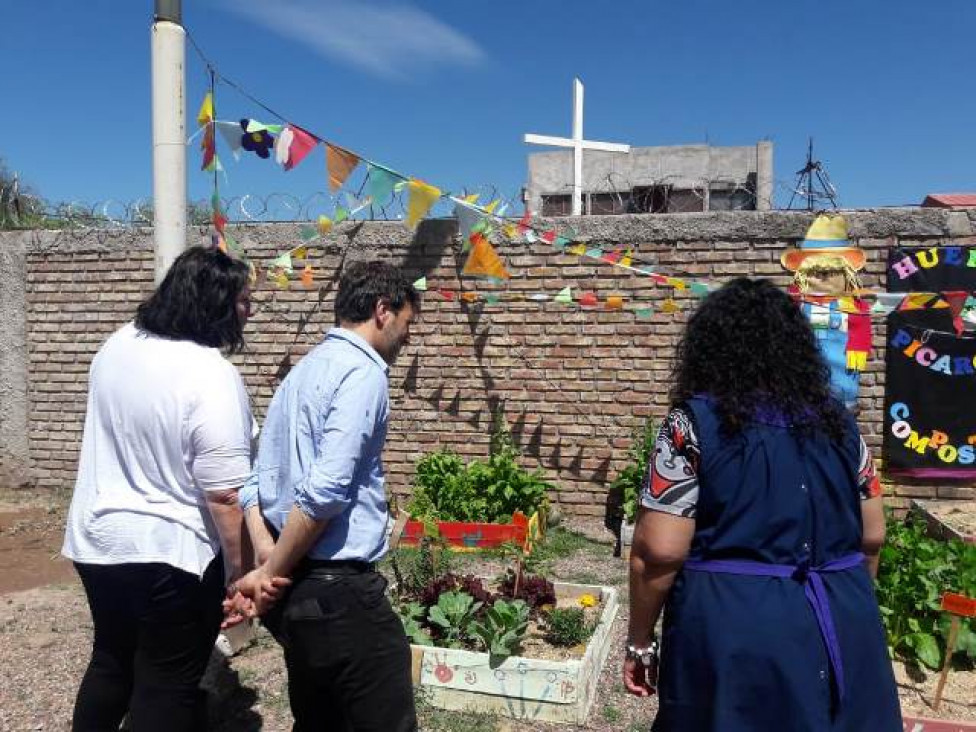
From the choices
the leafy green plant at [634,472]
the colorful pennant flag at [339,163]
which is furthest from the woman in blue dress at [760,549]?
the colorful pennant flag at [339,163]

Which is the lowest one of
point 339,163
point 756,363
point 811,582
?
point 811,582

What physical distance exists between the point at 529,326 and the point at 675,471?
4.47 metres

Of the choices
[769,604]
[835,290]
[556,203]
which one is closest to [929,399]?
[835,290]

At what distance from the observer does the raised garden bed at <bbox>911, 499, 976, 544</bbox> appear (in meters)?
4.83

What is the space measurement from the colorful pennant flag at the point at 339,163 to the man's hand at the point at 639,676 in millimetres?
4493

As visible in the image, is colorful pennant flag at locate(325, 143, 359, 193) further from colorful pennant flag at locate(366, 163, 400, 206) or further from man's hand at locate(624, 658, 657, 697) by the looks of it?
man's hand at locate(624, 658, 657, 697)

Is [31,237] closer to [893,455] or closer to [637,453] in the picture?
[637,453]

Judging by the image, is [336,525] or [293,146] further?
[293,146]

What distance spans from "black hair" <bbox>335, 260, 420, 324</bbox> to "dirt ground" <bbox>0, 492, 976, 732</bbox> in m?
1.89

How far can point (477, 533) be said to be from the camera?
543cm

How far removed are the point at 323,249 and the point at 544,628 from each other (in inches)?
151

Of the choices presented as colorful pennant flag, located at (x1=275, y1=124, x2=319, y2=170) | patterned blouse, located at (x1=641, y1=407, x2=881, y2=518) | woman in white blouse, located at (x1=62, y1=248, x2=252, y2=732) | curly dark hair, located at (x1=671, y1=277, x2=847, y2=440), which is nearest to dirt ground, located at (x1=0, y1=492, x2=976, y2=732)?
woman in white blouse, located at (x1=62, y1=248, x2=252, y2=732)

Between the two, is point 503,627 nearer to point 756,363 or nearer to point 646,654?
point 646,654

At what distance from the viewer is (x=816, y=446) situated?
1.80 m
